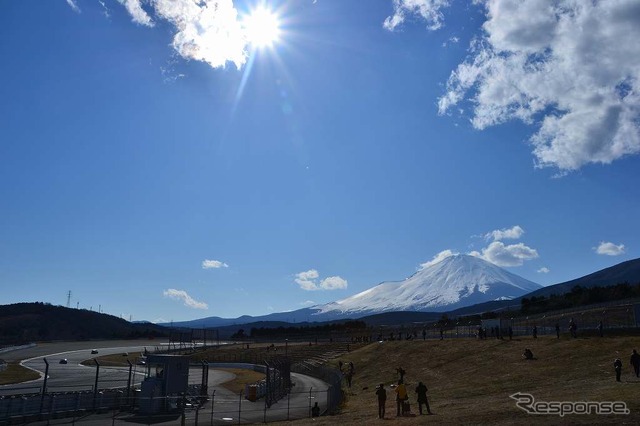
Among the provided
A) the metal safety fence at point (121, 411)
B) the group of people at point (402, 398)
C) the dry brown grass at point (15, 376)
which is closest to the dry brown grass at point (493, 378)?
the group of people at point (402, 398)

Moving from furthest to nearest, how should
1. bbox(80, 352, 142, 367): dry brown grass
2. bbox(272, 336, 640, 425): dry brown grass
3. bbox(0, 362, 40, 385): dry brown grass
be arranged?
bbox(80, 352, 142, 367): dry brown grass → bbox(0, 362, 40, 385): dry brown grass → bbox(272, 336, 640, 425): dry brown grass

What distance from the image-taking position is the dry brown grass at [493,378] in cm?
1981

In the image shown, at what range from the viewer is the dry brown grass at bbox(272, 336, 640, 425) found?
780 inches

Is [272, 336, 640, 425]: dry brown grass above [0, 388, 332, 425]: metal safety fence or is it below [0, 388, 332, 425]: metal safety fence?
above

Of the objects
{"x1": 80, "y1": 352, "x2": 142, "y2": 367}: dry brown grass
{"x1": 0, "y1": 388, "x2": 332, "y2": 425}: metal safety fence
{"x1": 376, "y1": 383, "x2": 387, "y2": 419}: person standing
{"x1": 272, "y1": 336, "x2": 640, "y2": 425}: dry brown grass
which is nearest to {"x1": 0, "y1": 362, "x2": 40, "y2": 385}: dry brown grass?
{"x1": 80, "y1": 352, "x2": 142, "y2": 367}: dry brown grass

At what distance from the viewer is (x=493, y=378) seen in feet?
112

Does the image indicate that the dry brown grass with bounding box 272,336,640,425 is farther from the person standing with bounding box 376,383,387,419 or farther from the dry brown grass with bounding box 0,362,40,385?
the dry brown grass with bounding box 0,362,40,385

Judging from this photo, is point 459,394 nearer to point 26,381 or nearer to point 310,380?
point 310,380

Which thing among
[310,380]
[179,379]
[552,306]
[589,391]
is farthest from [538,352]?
[552,306]

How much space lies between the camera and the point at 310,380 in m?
53.4

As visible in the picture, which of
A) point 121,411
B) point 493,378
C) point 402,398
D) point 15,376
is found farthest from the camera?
point 15,376

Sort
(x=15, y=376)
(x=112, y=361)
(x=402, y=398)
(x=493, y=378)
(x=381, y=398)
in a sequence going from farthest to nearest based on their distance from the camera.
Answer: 1. (x=112, y=361)
2. (x=15, y=376)
3. (x=493, y=378)
4. (x=402, y=398)
5. (x=381, y=398)

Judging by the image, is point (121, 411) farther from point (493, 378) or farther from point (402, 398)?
point (493, 378)

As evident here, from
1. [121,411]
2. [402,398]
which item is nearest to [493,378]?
[402,398]
